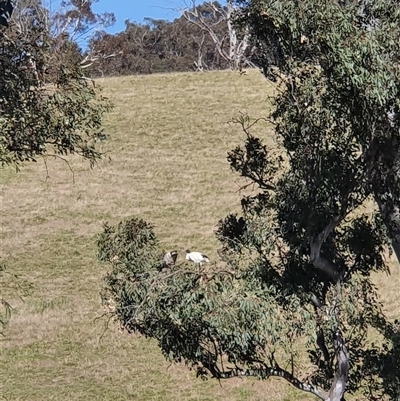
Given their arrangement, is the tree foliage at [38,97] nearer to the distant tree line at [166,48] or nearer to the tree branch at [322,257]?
the tree branch at [322,257]

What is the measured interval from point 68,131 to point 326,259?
324cm

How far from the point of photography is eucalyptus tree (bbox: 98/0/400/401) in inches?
245

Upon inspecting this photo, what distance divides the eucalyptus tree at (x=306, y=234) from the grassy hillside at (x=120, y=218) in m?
6.65

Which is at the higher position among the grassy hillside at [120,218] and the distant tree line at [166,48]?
the distant tree line at [166,48]

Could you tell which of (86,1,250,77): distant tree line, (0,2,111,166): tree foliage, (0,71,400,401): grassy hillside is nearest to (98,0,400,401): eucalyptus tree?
(0,2,111,166): tree foliage

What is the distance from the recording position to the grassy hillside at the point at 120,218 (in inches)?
602

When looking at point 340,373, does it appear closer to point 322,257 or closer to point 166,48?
point 322,257

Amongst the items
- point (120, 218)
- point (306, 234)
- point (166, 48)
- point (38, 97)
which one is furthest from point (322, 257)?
point (166, 48)

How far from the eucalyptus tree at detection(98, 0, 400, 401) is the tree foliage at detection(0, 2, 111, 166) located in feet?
5.33

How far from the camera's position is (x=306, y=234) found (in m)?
7.60

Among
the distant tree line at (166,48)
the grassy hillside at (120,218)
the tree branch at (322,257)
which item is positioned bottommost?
the grassy hillside at (120,218)

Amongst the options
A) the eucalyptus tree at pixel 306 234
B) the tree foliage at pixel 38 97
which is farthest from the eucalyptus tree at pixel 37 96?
the eucalyptus tree at pixel 306 234

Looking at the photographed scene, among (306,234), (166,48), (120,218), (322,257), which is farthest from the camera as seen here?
(166,48)

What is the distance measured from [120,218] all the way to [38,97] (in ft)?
58.0
